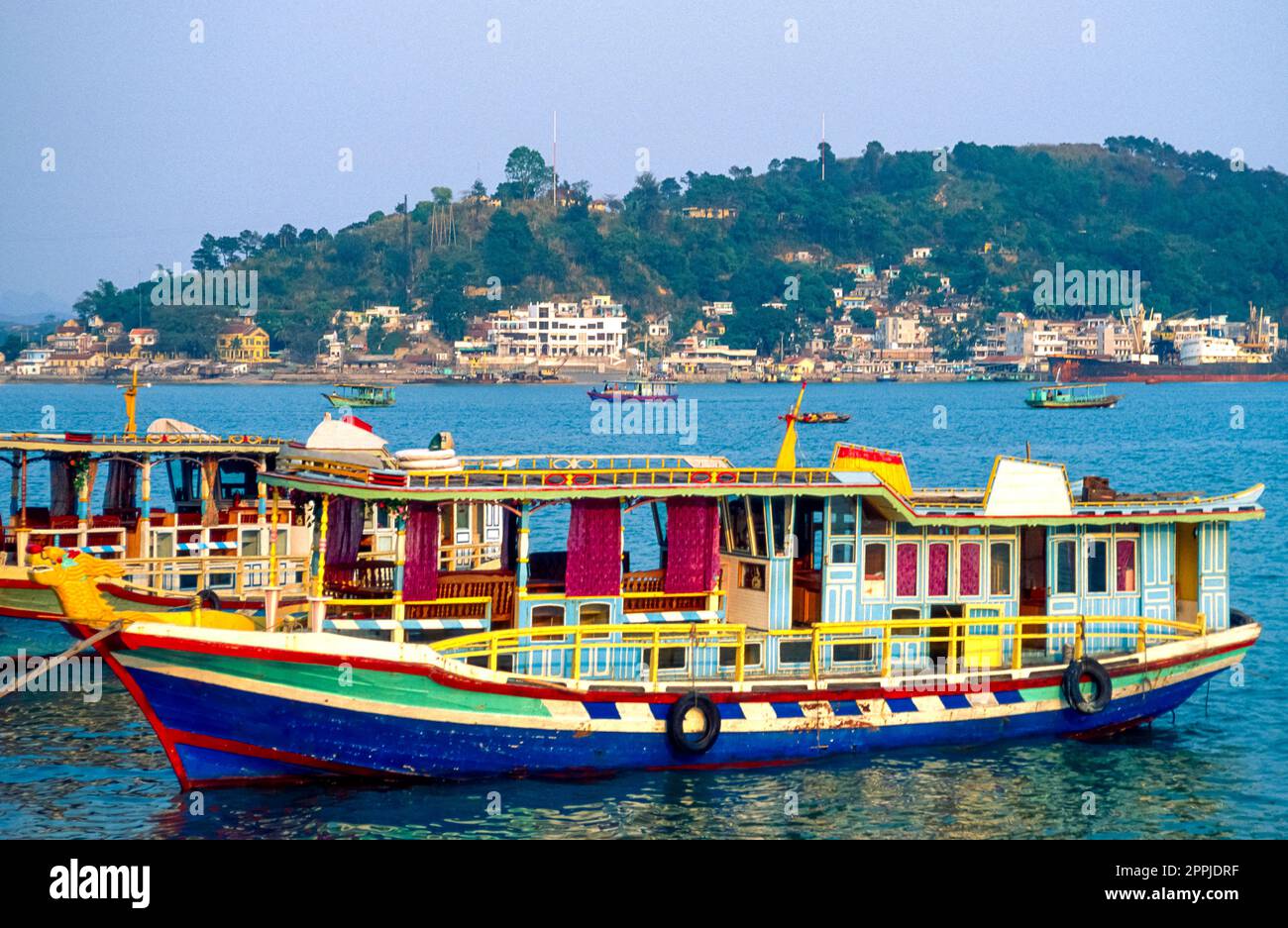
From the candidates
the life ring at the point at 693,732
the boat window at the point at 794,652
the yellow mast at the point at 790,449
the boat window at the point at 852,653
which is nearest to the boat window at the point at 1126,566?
the boat window at the point at 852,653

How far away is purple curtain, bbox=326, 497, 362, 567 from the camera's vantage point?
2142 centimetres

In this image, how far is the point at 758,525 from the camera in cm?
2189

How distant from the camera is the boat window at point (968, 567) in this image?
22.2 meters

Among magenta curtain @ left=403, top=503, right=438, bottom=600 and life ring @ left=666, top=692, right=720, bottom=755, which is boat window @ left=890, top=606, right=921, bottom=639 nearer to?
life ring @ left=666, top=692, right=720, bottom=755

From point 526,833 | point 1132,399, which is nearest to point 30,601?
point 526,833

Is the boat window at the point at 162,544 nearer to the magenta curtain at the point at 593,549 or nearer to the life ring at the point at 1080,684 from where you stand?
the magenta curtain at the point at 593,549

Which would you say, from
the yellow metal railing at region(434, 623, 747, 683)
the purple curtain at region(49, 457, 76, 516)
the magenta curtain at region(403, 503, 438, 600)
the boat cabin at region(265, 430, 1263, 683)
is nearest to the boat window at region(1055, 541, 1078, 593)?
the boat cabin at region(265, 430, 1263, 683)

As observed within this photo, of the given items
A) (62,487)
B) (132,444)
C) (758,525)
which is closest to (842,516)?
(758,525)

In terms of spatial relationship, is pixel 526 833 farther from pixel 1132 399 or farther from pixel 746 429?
pixel 1132 399

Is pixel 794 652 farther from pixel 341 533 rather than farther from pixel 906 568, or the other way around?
pixel 341 533

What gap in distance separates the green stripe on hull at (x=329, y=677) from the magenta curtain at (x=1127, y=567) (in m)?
9.32

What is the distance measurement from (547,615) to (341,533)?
2866 mm

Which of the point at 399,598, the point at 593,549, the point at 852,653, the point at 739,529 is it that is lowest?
the point at 852,653

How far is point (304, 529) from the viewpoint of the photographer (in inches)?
1145
